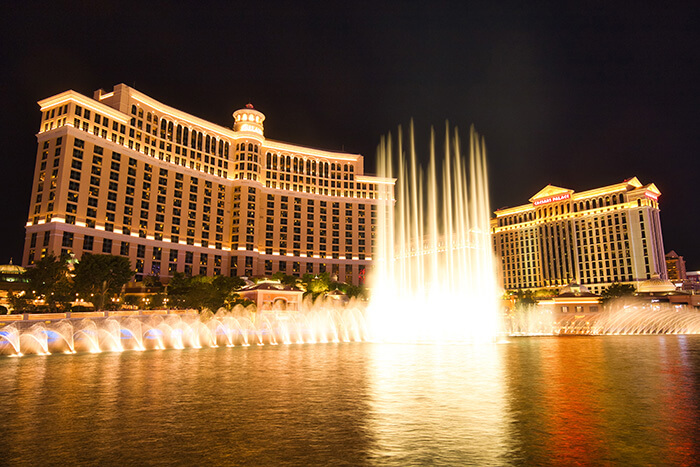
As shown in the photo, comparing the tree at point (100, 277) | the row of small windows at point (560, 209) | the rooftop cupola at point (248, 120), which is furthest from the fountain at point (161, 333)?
the row of small windows at point (560, 209)

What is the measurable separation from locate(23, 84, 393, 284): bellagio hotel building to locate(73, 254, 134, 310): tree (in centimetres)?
2498

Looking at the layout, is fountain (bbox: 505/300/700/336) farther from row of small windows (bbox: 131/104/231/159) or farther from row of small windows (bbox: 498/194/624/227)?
row of small windows (bbox: 131/104/231/159)

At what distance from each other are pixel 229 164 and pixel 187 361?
106670 mm

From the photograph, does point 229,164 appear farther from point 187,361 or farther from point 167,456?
point 167,456

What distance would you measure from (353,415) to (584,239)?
466 feet

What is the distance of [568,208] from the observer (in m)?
140

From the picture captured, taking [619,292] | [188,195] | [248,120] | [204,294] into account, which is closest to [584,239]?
[619,292]

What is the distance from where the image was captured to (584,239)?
135 meters

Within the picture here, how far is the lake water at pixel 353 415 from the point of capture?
780cm

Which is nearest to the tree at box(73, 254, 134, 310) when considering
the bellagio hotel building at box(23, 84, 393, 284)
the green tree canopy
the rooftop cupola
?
the green tree canopy

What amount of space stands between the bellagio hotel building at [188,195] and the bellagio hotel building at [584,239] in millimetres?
47535

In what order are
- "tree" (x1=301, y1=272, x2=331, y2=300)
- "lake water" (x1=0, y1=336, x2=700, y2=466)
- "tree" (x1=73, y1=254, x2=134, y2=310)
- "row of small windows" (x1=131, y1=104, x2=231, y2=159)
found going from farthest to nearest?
"row of small windows" (x1=131, y1=104, x2=231, y2=159), "tree" (x1=301, y1=272, x2=331, y2=300), "tree" (x1=73, y1=254, x2=134, y2=310), "lake water" (x1=0, y1=336, x2=700, y2=466)

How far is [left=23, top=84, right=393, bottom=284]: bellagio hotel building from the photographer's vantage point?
297 feet

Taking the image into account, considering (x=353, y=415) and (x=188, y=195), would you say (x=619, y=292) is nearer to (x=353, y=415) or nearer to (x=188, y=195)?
(x=188, y=195)
